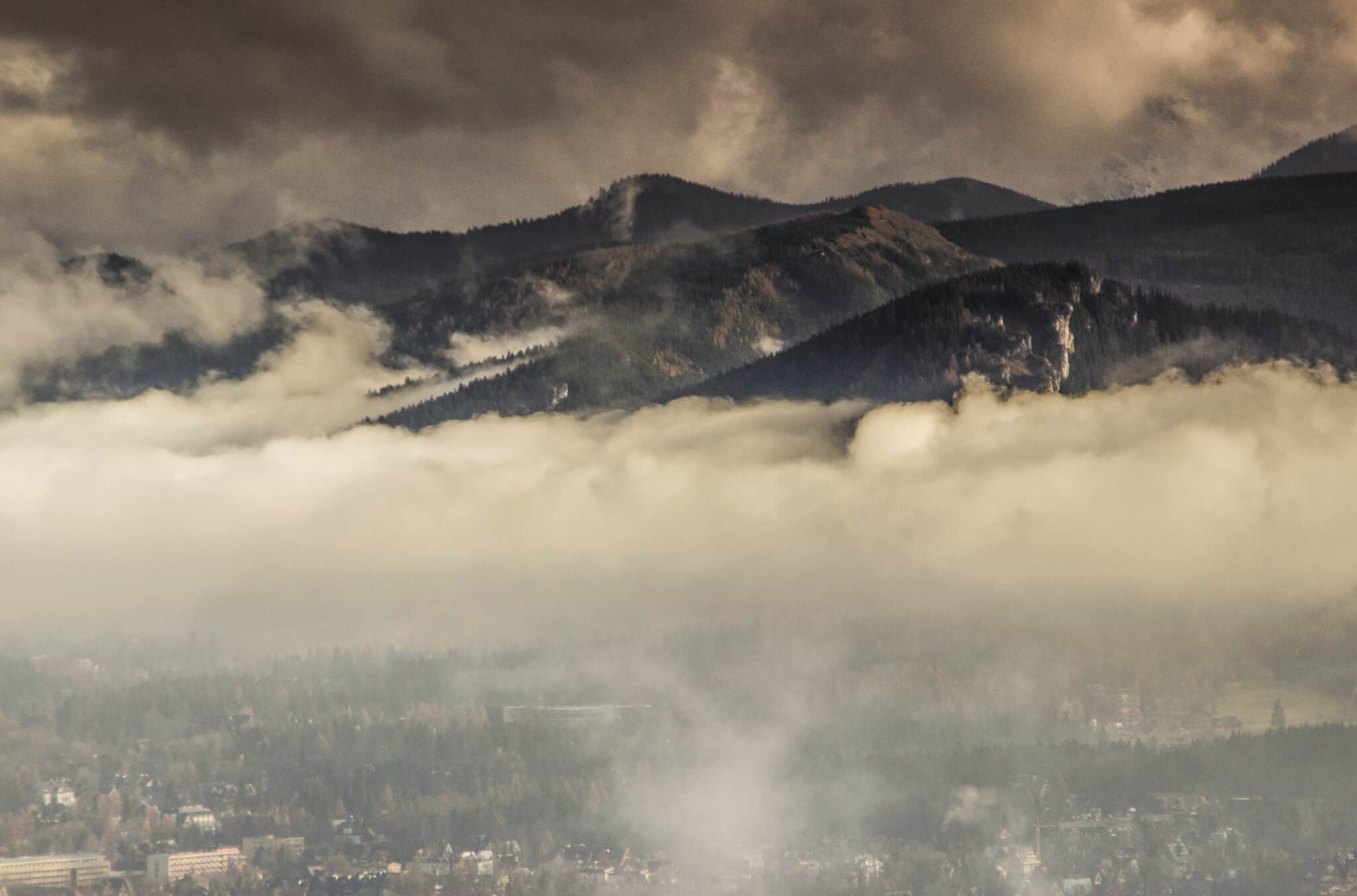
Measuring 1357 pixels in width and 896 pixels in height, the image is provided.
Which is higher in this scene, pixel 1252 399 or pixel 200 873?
pixel 1252 399

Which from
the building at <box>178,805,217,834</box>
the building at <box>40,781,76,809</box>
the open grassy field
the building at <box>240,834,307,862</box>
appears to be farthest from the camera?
the building at <box>40,781,76,809</box>

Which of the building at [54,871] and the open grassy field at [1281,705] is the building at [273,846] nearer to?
the building at [54,871]

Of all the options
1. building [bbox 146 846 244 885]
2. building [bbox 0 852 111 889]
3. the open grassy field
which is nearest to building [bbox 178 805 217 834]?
building [bbox 146 846 244 885]

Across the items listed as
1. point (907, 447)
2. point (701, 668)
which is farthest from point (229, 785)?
point (907, 447)

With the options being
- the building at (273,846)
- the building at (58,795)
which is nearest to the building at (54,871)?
the building at (273,846)

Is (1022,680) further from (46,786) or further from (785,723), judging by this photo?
(46,786)

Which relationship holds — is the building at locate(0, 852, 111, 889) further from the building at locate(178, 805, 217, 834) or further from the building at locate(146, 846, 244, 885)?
the building at locate(178, 805, 217, 834)
